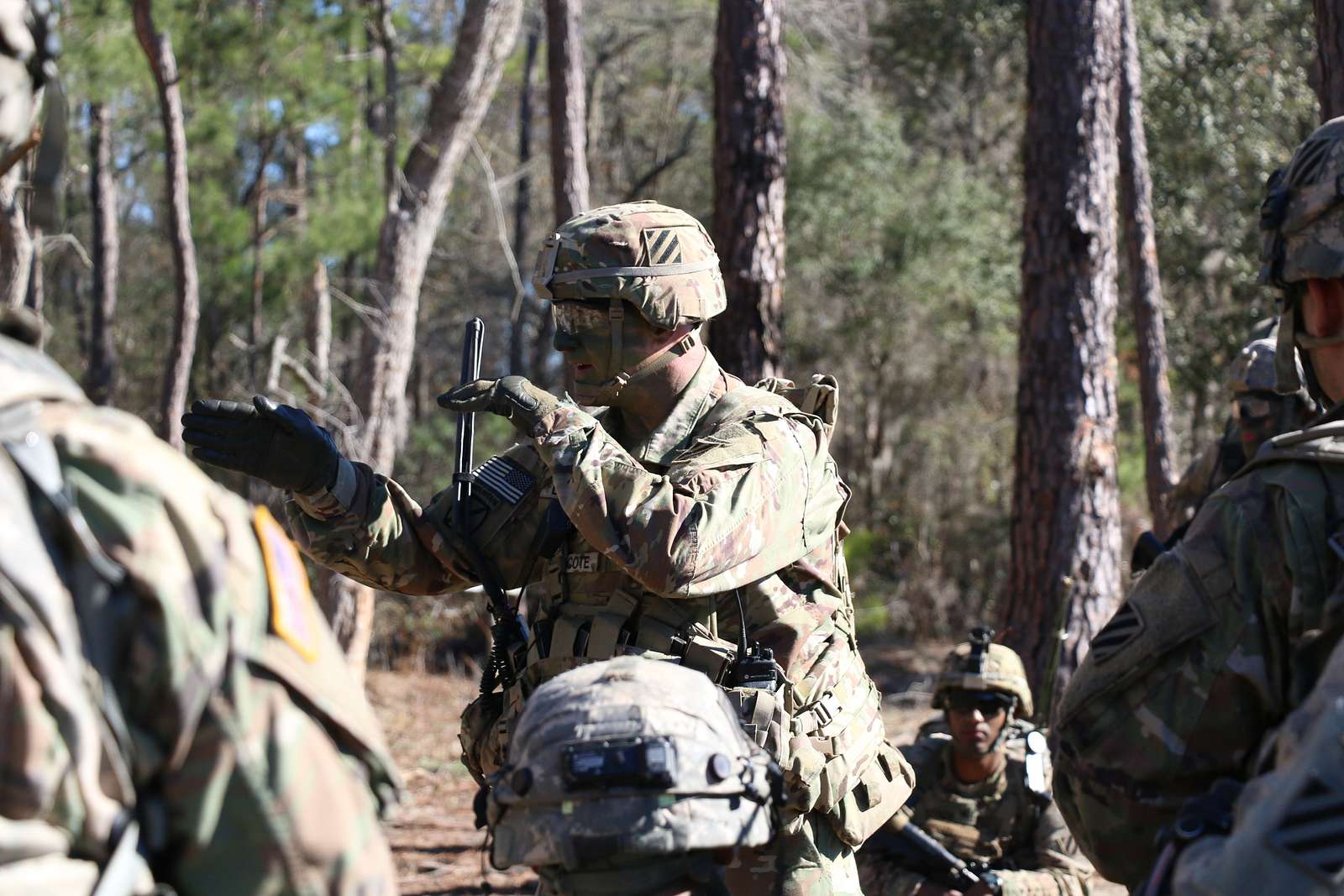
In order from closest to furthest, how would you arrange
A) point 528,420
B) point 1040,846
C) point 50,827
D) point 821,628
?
point 50,827 → point 528,420 → point 821,628 → point 1040,846

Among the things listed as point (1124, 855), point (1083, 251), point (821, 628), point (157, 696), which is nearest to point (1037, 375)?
point (1083, 251)

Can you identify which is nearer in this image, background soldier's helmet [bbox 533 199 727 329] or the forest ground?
background soldier's helmet [bbox 533 199 727 329]

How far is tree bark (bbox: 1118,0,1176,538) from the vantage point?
1205 cm

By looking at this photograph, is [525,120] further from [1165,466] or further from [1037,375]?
[1037,375]

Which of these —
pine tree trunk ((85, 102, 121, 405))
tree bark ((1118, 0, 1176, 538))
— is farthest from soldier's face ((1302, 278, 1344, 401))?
pine tree trunk ((85, 102, 121, 405))

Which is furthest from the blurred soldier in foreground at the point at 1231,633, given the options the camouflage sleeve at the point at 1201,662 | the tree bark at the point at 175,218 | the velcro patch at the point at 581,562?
the tree bark at the point at 175,218

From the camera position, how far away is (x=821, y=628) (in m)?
3.61

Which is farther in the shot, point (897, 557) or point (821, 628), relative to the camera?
point (897, 557)

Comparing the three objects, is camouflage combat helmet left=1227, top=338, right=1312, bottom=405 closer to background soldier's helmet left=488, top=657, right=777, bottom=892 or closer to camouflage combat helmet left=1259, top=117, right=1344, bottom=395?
camouflage combat helmet left=1259, top=117, right=1344, bottom=395

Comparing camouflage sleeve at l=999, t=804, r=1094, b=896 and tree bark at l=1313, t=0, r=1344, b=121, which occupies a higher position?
tree bark at l=1313, t=0, r=1344, b=121

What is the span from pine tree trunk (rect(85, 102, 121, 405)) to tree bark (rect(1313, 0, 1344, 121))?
14.4 meters

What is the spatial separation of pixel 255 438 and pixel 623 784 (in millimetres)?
1658

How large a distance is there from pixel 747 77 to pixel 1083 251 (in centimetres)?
197

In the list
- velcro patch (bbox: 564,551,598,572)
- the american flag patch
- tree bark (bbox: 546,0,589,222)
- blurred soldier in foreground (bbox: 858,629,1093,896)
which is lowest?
blurred soldier in foreground (bbox: 858,629,1093,896)
